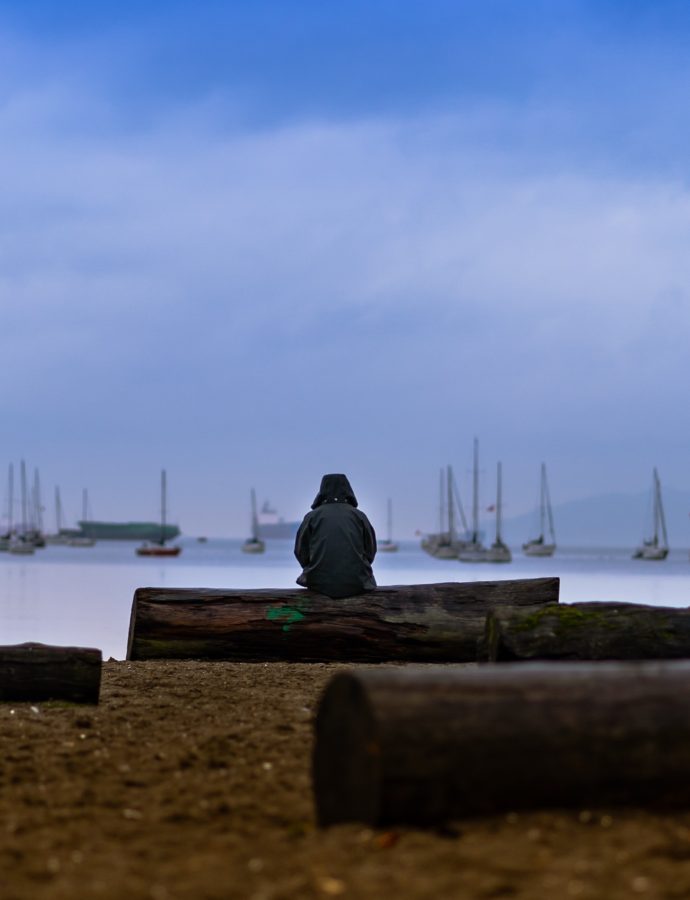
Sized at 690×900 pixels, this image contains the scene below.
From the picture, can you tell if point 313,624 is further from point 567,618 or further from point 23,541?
point 23,541

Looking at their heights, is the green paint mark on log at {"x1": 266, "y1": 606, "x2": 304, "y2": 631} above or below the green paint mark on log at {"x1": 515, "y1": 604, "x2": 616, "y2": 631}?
below

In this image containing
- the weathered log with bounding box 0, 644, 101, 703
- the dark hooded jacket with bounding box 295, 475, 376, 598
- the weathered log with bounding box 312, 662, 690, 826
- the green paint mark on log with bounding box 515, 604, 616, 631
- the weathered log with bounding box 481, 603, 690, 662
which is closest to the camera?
the weathered log with bounding box 312, 662, 690, 826

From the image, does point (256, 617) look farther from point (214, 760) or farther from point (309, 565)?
point (214, 760)

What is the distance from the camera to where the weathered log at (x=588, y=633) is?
7.71 m

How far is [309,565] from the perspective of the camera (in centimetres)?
1202

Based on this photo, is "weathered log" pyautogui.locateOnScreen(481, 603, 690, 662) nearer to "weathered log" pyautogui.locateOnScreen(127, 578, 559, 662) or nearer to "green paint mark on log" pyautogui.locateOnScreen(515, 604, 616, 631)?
"green paint mark on log" pyautogui.locateOnScreen(515, 604, 616, 631)

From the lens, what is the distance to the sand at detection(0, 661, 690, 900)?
13.2 feet

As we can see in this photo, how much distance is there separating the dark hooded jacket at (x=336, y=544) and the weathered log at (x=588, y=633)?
378cm

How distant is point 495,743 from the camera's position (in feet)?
14.9

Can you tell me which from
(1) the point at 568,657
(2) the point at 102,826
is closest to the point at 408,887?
(2) the point at 102,826

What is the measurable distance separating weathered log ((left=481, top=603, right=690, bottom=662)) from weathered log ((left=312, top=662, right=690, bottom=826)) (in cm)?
283

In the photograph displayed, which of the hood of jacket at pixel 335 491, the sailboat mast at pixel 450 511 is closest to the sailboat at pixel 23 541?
the sailboat mast at pixel 450 511

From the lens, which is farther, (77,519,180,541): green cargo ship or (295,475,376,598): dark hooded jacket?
(77,519,180,541): green cargo ship

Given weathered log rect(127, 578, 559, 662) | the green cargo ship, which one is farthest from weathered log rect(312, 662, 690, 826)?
the green cargo ship
